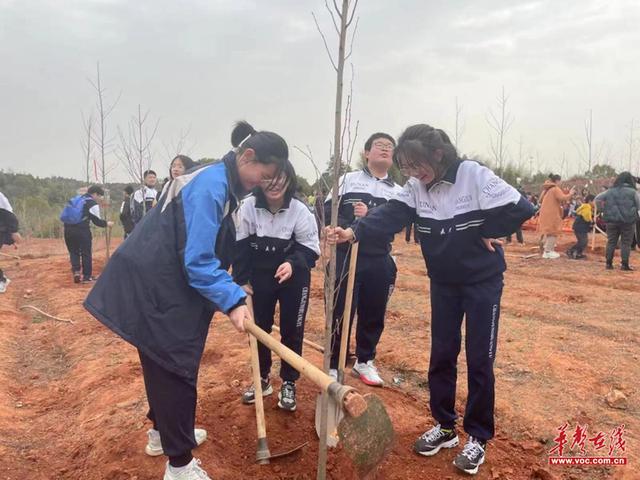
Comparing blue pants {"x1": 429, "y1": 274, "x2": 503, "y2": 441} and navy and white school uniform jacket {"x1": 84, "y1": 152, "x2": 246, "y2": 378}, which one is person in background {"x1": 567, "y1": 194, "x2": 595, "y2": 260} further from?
navy and white school uniform jacket {"x1": 84, "y1": 152, "x2": 246, "y2": 378}

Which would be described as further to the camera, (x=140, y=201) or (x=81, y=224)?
(x=140, y=201)

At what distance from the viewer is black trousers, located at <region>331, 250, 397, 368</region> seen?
12.7ft

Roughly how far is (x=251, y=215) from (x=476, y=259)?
143cm

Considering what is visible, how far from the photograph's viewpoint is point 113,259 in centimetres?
223

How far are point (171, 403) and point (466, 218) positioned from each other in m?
1.67

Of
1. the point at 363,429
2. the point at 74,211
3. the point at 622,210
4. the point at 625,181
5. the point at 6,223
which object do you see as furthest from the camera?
the point at 625,181

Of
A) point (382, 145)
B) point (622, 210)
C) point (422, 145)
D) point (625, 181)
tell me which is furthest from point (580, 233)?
point (422, 145)

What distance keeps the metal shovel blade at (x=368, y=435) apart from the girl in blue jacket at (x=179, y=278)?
62 centimetres

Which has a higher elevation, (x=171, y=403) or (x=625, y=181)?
(x=625, y=181)

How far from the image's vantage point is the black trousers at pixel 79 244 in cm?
884

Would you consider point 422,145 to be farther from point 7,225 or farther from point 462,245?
point 7,225

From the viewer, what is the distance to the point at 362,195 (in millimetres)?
3883

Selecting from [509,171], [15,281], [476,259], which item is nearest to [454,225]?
[476,259]

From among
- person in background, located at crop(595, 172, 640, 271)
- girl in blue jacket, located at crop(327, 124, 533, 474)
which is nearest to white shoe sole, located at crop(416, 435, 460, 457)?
girl in blue jacket, located at crop(327, 124, 533, 474)
